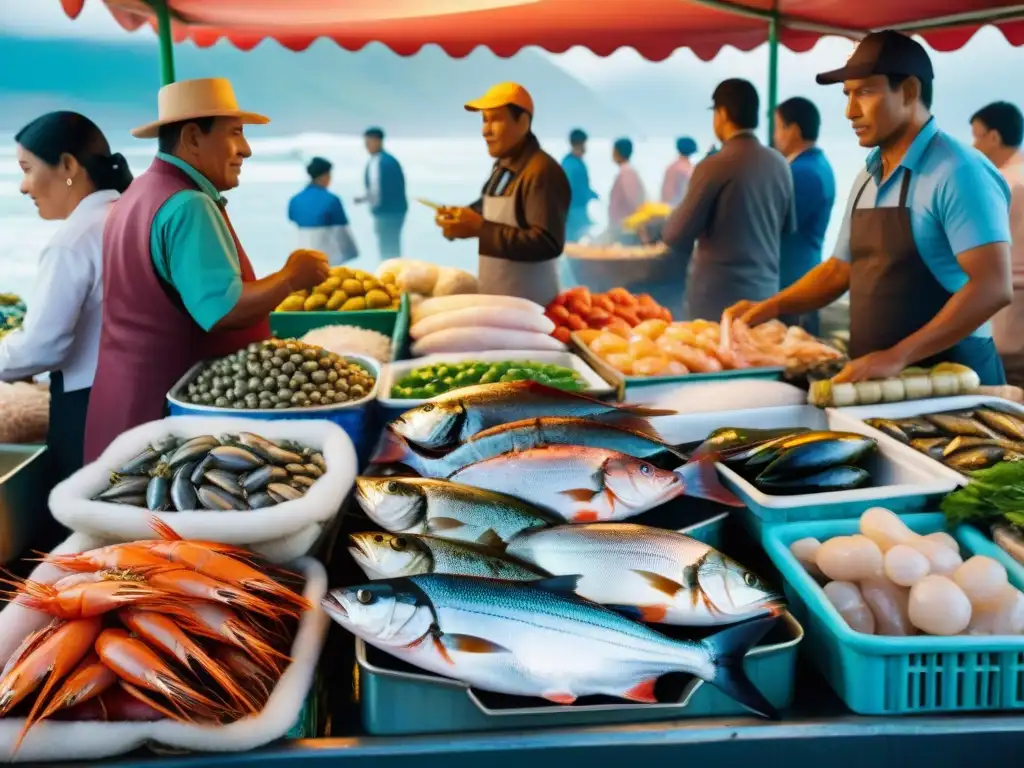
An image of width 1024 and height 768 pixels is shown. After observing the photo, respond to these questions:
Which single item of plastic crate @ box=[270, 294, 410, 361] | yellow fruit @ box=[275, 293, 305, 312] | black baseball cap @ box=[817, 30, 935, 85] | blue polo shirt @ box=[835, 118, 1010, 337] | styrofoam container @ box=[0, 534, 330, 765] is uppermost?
black baseball cap @ box=[817, 30, 935, 85]

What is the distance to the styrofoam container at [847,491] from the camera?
5.49 ft

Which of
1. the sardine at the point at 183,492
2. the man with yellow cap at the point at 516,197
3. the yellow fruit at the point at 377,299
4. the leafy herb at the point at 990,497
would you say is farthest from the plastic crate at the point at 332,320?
the leafy herb at the point at 990,497

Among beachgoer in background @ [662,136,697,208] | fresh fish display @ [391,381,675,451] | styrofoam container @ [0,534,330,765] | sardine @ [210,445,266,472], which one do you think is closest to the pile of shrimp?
styrofoam container @ [0,534,330,765]

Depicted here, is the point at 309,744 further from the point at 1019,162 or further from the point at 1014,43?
the point at 1014,43

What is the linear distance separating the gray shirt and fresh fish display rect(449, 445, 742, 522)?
132 inches

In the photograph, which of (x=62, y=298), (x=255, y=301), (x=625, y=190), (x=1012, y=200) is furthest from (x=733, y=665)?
(x=625, y=190)

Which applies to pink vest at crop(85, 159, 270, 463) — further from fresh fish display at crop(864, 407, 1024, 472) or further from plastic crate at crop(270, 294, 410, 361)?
fresh fish display at crop(864, 407, 1024, 472)

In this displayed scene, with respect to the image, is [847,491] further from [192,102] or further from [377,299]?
[377,299]

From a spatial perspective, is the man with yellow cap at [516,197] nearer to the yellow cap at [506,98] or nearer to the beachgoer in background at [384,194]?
the yellow cap at [506,98]

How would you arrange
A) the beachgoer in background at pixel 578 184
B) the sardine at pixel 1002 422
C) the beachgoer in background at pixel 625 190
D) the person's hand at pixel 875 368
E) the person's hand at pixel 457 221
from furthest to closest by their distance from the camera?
1. the beachgoer in background at pixel 625 190
2. the beachgoer in background at pixel 578 184
3. the person's hand at pixel 457 221
4. the person's hand at pixel 875 368
5. the sardine at pixel 1002 422

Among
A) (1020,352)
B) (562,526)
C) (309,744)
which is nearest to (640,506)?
(562,526)

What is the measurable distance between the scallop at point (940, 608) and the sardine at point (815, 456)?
0.47m

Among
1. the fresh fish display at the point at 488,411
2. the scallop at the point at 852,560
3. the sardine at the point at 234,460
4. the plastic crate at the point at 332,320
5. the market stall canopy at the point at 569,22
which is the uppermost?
the market stall canopy at the point at 569,22

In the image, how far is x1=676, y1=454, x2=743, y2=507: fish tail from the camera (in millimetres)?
1646
